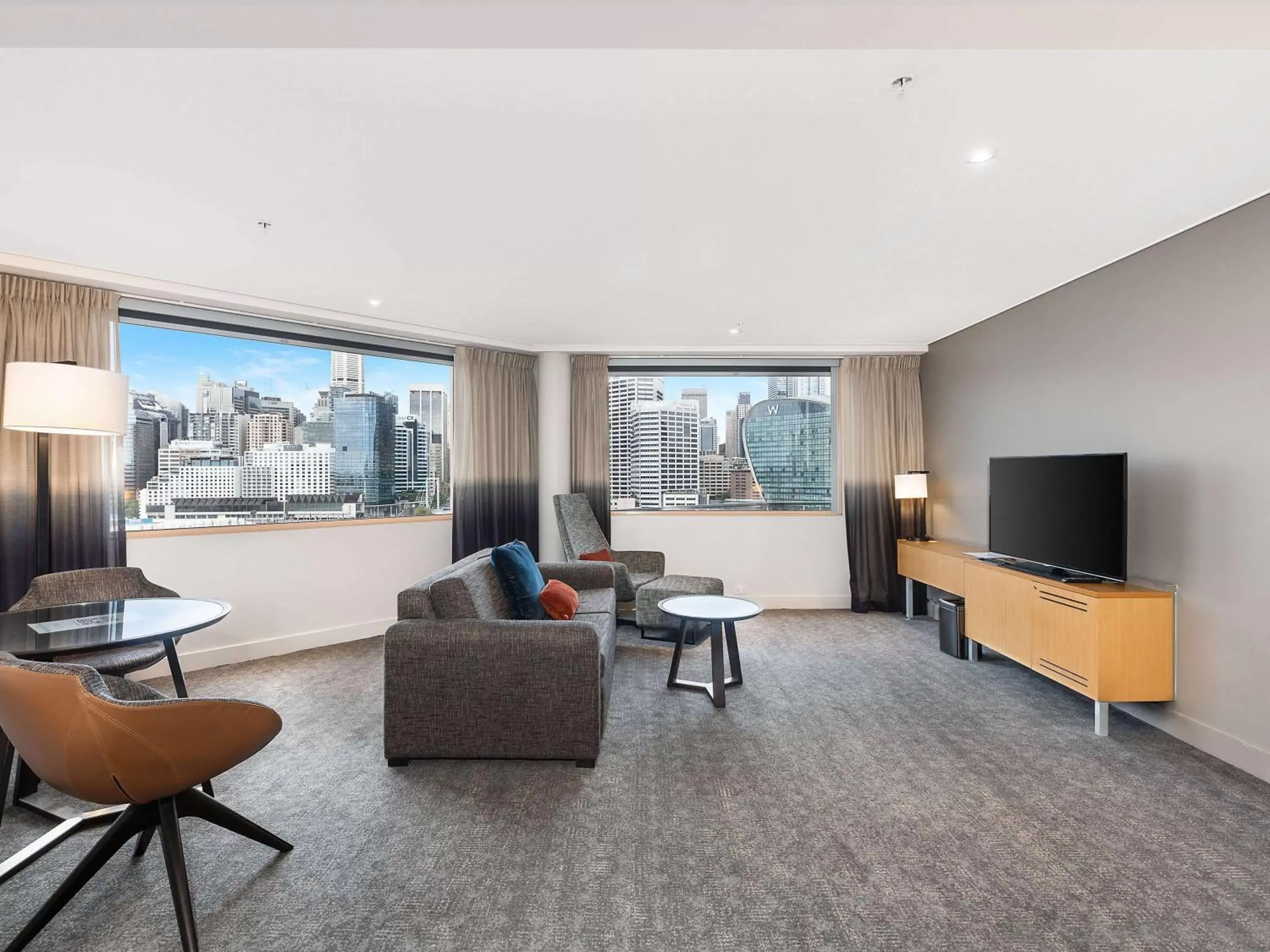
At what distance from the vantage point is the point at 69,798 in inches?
97.5

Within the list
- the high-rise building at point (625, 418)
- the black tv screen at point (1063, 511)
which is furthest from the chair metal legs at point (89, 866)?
the high-rise building at point (625, 418)

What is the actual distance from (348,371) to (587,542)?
240 cm

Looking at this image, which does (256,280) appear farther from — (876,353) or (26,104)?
(876,353)

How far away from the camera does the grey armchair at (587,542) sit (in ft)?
17.0

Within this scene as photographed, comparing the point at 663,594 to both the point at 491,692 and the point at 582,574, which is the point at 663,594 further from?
the point at 491,692

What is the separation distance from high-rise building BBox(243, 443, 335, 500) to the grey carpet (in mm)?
1919

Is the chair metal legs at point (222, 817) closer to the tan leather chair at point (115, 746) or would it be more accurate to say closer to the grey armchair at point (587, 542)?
the tan leather chair at point (115, 746)

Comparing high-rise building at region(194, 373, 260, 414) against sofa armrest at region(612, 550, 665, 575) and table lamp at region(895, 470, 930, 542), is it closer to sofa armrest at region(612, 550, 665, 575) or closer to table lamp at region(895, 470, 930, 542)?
sofa armrest at region(612, 550, 665, 575)

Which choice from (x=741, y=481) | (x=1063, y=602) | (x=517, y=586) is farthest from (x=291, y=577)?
(x=1063, y=602)

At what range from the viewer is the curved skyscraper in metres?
6.14

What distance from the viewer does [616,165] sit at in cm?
236

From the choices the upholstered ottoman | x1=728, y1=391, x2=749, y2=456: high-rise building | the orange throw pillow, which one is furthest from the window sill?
x1=728, y1=391, x2=749, y2=456: high-rise building

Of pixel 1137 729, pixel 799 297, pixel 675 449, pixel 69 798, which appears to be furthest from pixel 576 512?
pixel 1137 729

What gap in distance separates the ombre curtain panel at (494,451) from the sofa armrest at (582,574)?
117 cm
